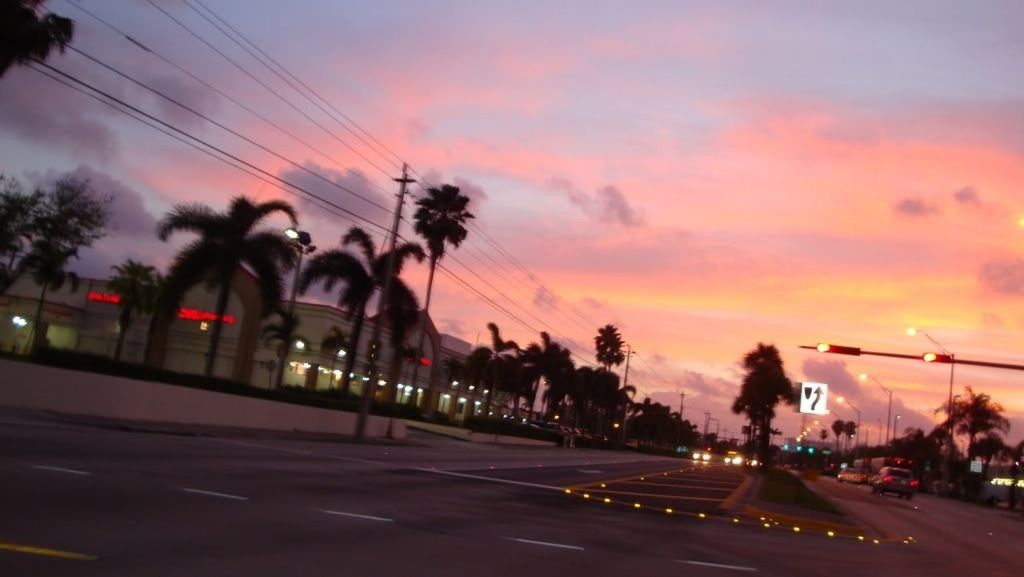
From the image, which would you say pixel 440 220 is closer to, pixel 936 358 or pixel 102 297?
pixel 102 297

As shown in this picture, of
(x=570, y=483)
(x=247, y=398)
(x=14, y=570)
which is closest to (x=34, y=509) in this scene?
(x=14, y=570)

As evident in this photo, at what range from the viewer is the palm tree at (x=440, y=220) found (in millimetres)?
62750

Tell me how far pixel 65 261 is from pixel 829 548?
142ft

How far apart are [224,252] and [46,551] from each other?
33.5m

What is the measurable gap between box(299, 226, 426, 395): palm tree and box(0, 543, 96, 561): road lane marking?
134 ft

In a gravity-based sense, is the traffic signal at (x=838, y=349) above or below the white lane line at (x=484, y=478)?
above

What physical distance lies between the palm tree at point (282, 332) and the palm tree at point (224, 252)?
217cm

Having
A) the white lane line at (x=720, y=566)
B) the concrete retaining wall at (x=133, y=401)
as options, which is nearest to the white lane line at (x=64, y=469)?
the white lane line at (x=720, y=566)

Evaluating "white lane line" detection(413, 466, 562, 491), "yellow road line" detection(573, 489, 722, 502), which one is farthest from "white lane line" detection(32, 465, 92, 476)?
"yellow road line" detection(573, 489, 722, 502)

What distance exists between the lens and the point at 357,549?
11.0 metres

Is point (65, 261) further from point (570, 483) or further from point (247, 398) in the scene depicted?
point (570, 483)

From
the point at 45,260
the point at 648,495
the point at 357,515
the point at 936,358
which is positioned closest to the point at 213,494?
the point at 357,515

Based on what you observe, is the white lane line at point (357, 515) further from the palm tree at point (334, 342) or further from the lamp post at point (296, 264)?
the palm tree at point (334, 342)

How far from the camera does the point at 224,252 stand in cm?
4109
